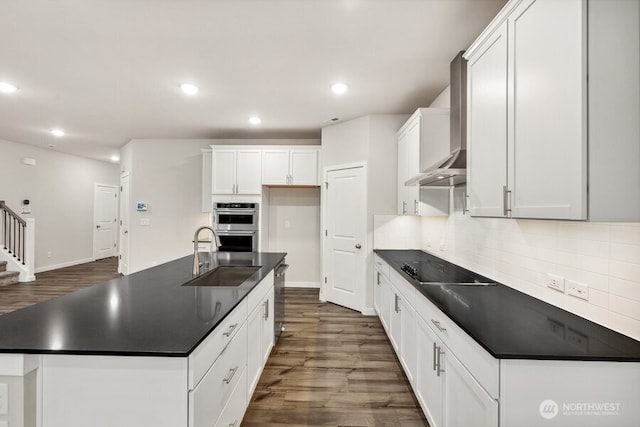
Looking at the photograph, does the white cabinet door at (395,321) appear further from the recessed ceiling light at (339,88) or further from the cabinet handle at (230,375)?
the recessed ceiling light at (339,88)

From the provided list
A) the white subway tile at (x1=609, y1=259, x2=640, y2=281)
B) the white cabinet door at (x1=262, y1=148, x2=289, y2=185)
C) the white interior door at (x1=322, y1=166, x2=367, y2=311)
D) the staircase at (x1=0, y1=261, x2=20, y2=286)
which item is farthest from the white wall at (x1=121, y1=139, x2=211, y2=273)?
the white subway tile at (x1=609, y1=259, x2=640, y2=281)

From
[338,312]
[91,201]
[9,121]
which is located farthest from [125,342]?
[91,201]

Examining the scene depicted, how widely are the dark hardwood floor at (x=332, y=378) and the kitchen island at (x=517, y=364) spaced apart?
38 centimetres

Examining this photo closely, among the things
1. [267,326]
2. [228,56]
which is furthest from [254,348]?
[228,56]

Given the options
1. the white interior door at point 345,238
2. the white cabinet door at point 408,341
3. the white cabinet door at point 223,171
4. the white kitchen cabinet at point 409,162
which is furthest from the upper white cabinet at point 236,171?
the white cabinet door at point 408,341

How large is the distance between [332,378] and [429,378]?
3.23 ft

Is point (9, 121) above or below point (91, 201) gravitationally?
above

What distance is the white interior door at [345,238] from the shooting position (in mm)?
4266

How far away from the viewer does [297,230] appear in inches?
223

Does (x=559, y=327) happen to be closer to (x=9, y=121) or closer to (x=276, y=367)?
(x=276, y=367)

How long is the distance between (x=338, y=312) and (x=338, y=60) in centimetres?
316

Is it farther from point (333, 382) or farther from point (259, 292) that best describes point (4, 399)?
point (333, 382)

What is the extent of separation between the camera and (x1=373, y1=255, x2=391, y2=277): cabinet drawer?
3346 mm

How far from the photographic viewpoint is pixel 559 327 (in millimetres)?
1414
